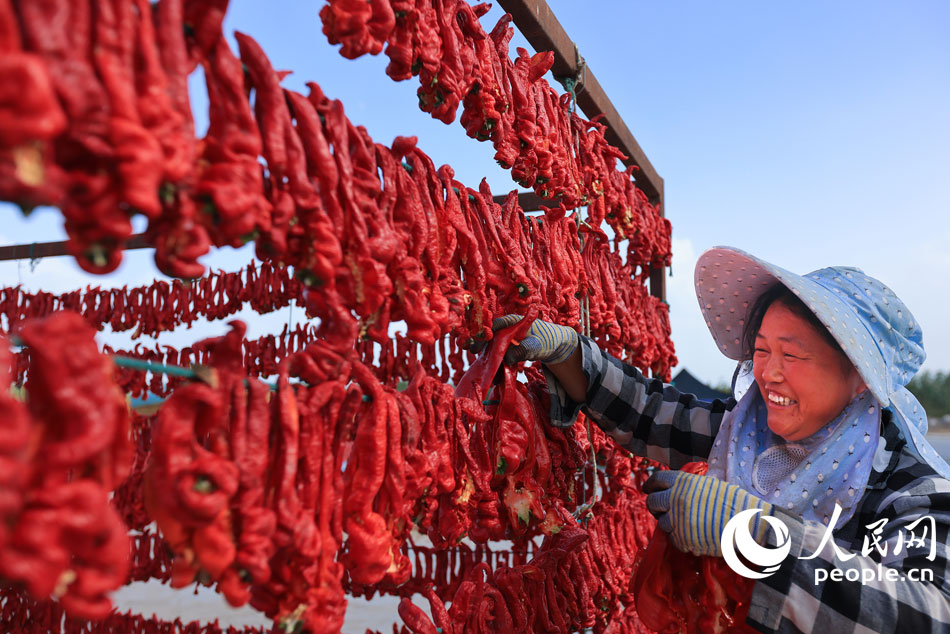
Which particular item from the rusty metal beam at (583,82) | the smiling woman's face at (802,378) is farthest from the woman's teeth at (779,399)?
the rusty metal beam at (583,82)

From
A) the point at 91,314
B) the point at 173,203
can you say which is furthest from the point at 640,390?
the point at 91,314

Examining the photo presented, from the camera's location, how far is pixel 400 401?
130cm

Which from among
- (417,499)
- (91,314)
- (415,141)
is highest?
(91,314)

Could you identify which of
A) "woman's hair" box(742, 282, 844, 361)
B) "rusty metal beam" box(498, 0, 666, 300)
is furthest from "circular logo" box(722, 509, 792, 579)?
"rusty metal beam" box(498, 0, 666, 300)

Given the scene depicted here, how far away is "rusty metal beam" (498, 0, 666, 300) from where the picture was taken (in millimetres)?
2332

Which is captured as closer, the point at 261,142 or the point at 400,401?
the point at 261,142

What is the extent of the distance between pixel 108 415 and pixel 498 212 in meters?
1.31

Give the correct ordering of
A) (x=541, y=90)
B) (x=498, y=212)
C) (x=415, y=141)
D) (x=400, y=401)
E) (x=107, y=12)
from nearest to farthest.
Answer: (x=107, y=12) < (x=400, y=401) < (x=415, y=141) < (x=498, y=212) < (x=541, y=90)

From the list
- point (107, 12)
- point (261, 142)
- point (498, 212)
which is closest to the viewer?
point (107, 12)

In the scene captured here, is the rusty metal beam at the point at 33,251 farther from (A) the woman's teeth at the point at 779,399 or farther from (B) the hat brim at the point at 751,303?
(A) the woman's teeth at the point at 779,399

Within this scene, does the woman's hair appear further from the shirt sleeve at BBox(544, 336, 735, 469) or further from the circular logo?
the circular logo

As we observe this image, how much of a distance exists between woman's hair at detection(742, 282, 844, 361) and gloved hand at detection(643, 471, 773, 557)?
521mm

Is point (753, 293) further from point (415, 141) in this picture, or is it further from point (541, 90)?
point (415, 141)

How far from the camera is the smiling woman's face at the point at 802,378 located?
1954mm
